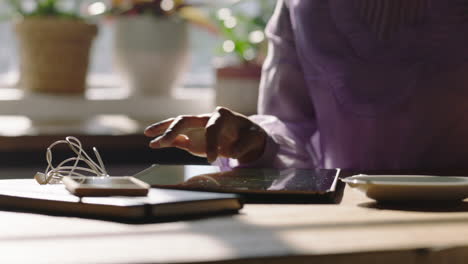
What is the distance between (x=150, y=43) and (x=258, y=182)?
2.15 m

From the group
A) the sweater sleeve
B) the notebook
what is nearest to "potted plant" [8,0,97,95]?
the sweater sleeve

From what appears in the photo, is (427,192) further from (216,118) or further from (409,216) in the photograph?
(216,118)

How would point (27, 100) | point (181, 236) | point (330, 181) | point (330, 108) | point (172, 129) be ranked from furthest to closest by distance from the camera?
point (27, 100) → point (330, 108) → point (172, 129) → point (330, 181) → point (181, 236)

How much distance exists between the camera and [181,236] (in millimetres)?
768

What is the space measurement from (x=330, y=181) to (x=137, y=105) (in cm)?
211

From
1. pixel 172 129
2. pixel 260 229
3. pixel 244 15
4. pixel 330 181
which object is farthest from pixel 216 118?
pixel 244 15

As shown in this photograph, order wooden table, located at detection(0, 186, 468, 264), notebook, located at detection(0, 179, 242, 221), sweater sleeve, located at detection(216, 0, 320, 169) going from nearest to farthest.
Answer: wooden table, located at detection(0, 186, 468, 264)
notebook, located at detection(0, 179, 242, 221)
sweater sleeve, located at detection(216, 0, 320, 169)

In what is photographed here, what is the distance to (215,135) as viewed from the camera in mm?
1204

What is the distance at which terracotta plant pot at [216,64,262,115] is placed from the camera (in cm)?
299

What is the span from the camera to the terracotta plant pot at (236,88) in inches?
118

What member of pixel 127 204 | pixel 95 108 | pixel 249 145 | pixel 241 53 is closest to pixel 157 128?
pixel 249 145

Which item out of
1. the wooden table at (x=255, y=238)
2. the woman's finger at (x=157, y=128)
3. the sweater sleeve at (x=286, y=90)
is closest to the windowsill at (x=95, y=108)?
the sweater sleeve at (x=286, y=90)

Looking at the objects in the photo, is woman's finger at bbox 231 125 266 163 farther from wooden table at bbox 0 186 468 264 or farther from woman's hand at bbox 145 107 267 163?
wooden table at bbox 0 186 468 264

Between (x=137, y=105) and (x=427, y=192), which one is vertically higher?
(x=427, y=192)
